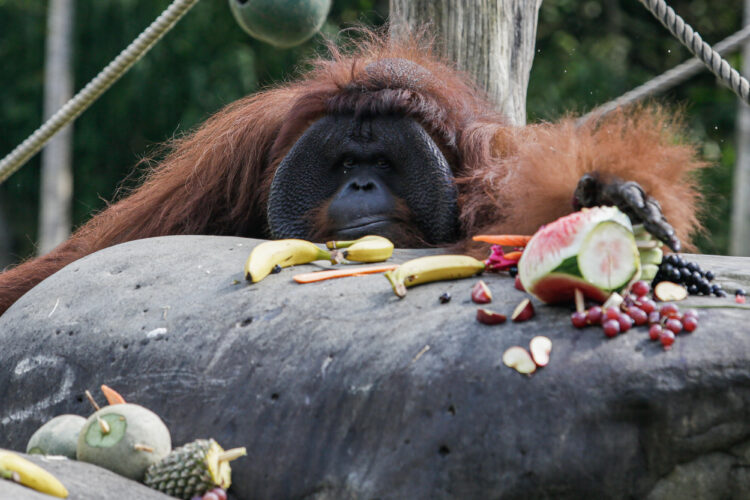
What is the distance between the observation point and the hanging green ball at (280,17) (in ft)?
13.6

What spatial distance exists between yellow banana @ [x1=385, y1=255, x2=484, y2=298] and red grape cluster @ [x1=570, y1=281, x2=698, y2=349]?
1.41ft

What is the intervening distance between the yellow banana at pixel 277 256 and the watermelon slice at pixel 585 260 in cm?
71

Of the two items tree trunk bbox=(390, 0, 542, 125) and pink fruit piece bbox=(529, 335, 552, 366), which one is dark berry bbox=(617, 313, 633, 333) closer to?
pink fruit piece bbox=(529, 335, 552, 366)

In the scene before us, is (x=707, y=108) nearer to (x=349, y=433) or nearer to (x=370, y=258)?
(x=370, y=258)

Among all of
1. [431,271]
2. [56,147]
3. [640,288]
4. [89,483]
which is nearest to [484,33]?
[431,271]

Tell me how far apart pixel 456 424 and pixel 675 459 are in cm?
Answer: 39

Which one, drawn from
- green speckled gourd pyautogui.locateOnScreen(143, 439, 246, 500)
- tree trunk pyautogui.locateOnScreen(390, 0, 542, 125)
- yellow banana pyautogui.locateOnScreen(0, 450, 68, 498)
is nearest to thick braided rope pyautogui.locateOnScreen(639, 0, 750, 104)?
tree trunk pyautogui.locateOnScreen(390, 0, 542, 125)

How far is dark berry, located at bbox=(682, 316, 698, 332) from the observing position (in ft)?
6.05

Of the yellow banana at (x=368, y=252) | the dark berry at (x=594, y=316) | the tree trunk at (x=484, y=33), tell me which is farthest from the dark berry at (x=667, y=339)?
the tree trunk at (x=484, y=33)

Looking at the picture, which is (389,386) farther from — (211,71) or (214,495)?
(211,71)

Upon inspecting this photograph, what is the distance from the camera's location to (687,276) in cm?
213

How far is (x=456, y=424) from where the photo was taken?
1.86 metres

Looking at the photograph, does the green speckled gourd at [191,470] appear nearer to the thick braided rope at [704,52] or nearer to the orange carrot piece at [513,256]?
the orange carrot piece at [513,256]

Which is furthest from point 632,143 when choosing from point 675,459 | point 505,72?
point 505,72
